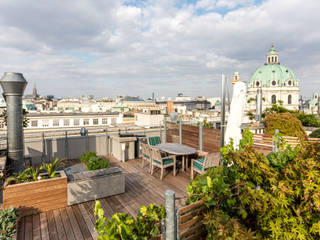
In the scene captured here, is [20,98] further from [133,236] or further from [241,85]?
[241,85]

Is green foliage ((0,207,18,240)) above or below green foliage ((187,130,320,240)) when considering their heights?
below

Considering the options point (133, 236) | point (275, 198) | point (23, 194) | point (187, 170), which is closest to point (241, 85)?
point (187, 170)

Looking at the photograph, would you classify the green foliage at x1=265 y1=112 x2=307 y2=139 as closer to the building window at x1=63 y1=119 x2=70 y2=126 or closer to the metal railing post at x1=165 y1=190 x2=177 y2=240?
the metal railing post at x1=165 y1=190 x2=177 y2=240

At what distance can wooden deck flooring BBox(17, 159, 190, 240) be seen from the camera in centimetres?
297

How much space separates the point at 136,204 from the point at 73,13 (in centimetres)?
697

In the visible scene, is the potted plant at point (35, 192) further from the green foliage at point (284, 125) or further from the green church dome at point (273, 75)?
the green church dome at point (273, 75)

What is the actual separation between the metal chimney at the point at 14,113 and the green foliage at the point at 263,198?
12.3 ft

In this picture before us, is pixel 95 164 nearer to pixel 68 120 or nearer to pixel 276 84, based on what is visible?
pixel 68 120

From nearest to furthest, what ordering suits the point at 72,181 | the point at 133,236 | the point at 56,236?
the point at 133,236 < the point at 56,236 < the point at 72,181

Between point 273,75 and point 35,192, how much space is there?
278ft

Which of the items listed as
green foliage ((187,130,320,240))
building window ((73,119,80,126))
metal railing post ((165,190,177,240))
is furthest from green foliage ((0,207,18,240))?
building window ((73,119,80,126))

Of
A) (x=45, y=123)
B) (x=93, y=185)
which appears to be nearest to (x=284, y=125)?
(x=93, y=185)

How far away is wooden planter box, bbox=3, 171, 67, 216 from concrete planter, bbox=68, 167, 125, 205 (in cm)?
15

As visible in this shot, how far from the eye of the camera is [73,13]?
7.12 meters
